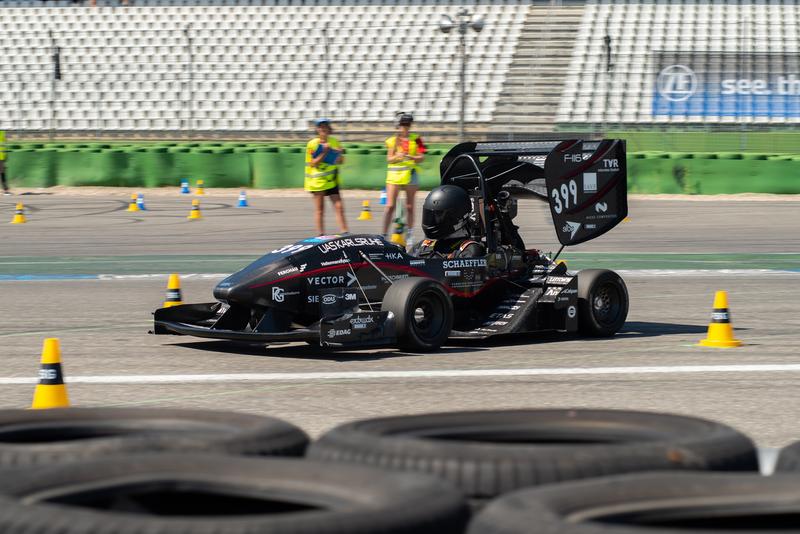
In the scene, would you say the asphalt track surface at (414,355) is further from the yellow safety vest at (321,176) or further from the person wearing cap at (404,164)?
the person wearing cap at (404,164)

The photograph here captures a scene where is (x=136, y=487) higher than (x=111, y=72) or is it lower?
lower

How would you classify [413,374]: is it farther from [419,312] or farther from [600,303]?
[600,303]

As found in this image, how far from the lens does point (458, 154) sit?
12.1 m

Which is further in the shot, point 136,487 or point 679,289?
point 679,289

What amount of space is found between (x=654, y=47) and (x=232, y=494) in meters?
39.4

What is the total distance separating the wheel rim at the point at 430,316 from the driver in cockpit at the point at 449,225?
2.54ft

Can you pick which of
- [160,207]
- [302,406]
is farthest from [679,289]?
[160,207]

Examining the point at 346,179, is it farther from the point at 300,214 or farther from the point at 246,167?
the point at 300,214

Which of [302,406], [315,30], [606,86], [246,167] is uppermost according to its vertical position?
[315,30]

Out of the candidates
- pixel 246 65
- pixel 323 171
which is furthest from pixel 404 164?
pixel 246 65

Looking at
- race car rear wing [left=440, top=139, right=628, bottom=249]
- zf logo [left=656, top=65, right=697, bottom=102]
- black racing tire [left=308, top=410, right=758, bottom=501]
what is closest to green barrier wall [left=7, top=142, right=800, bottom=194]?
zf logo [left=656, top=65, right=697, bottom=102]

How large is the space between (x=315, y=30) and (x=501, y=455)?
42.1 m

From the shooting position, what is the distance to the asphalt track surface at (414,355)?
27.1ft

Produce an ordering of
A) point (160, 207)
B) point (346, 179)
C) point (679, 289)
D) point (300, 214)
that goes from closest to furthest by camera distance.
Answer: point (679, 289) < point (300, 214) < point (160, 207) < point (346, 179)
